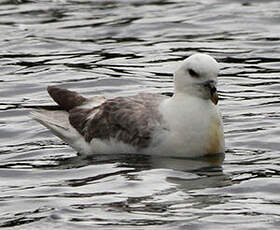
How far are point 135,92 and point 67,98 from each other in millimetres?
2415

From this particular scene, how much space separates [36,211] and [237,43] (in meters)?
8.65

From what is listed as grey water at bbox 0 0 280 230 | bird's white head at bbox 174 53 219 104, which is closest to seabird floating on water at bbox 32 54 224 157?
bird's white head at bbox 174 53 219 104

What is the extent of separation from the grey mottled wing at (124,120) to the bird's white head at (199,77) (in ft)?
1.27

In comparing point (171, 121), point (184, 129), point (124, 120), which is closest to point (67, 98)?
point (124, 120)

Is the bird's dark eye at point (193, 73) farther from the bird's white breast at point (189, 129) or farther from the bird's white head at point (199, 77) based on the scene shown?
the bird's white breast at point (189, 129)

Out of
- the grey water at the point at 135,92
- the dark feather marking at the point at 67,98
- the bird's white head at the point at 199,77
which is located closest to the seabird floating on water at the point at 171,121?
the bird's white head at the point at 199,77

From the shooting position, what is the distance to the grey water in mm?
10312

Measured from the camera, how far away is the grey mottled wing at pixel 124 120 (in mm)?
12367

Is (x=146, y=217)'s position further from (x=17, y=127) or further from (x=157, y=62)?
(x=157, y=62)

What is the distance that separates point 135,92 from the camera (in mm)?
15797

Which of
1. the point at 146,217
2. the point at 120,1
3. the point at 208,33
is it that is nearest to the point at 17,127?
the point at 146,217

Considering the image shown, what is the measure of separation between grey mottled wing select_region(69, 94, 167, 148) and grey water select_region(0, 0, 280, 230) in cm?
24

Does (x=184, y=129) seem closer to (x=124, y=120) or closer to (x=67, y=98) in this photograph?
(x=124, y=120)

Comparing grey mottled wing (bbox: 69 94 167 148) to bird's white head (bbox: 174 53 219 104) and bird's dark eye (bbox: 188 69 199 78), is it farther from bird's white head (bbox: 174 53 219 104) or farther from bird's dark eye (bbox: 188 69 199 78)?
bird's dark eye (bbox: 188 69 199 78)
